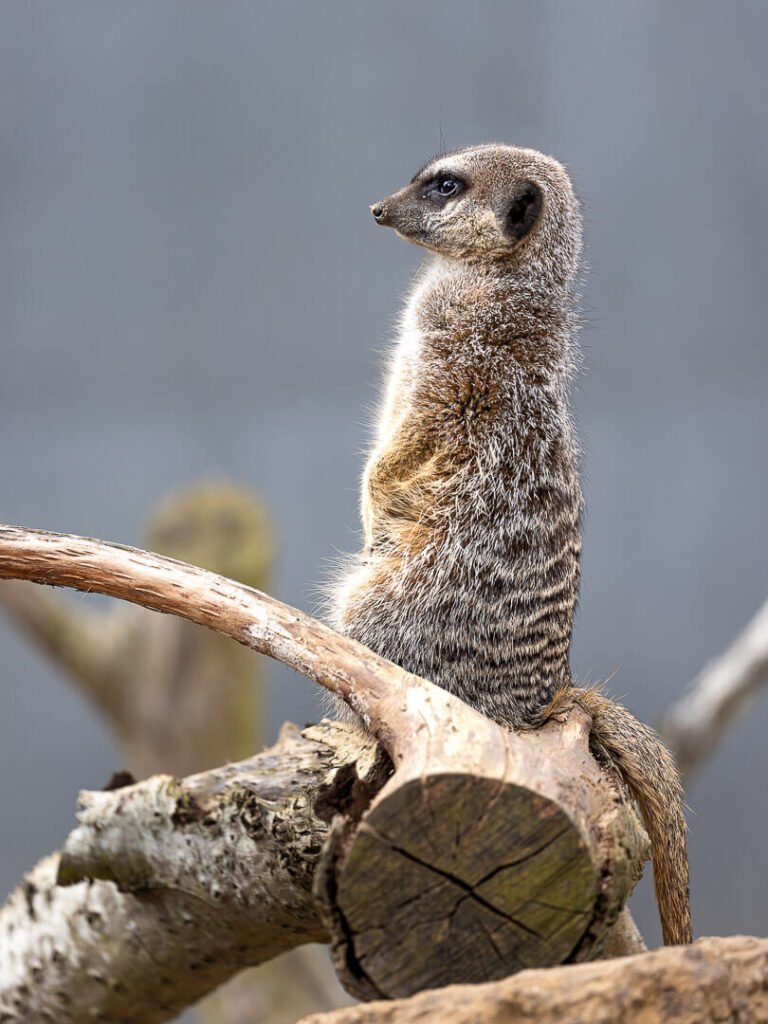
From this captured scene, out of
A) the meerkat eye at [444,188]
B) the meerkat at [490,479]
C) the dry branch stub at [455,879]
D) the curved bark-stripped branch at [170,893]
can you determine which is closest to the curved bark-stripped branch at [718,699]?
the meerkat at [490,479]

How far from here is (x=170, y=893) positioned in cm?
166

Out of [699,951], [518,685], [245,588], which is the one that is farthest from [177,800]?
[699,951]

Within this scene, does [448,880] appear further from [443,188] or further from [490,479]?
[443,188]

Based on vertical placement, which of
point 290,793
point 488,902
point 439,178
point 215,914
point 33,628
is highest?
point 33,628

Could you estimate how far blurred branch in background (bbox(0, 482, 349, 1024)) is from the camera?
3.36 m

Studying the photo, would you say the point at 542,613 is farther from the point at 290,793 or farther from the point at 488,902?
the point at 488,902

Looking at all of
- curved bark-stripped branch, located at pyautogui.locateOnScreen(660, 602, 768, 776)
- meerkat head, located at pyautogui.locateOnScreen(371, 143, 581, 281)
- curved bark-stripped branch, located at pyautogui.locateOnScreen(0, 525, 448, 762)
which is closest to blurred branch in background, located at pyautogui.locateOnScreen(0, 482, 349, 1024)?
curved bark-stripped branch, located at pyautogui.locateOnScreen(660, 602, 768, 776)

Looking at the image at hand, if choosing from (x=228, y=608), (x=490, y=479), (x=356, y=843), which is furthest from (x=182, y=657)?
(x=356, y=843)

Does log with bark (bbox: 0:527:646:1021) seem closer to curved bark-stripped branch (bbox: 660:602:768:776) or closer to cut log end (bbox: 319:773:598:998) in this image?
cut log end (bbox: 319:773:598:998)

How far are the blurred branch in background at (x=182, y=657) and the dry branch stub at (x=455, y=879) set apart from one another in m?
2.33

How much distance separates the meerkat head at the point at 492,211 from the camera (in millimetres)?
1796

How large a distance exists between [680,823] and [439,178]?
1110 millimetres

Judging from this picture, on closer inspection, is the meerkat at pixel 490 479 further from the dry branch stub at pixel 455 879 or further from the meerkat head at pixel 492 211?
the dry branch stub at pixel 455 879

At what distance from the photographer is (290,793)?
1.62 metres
